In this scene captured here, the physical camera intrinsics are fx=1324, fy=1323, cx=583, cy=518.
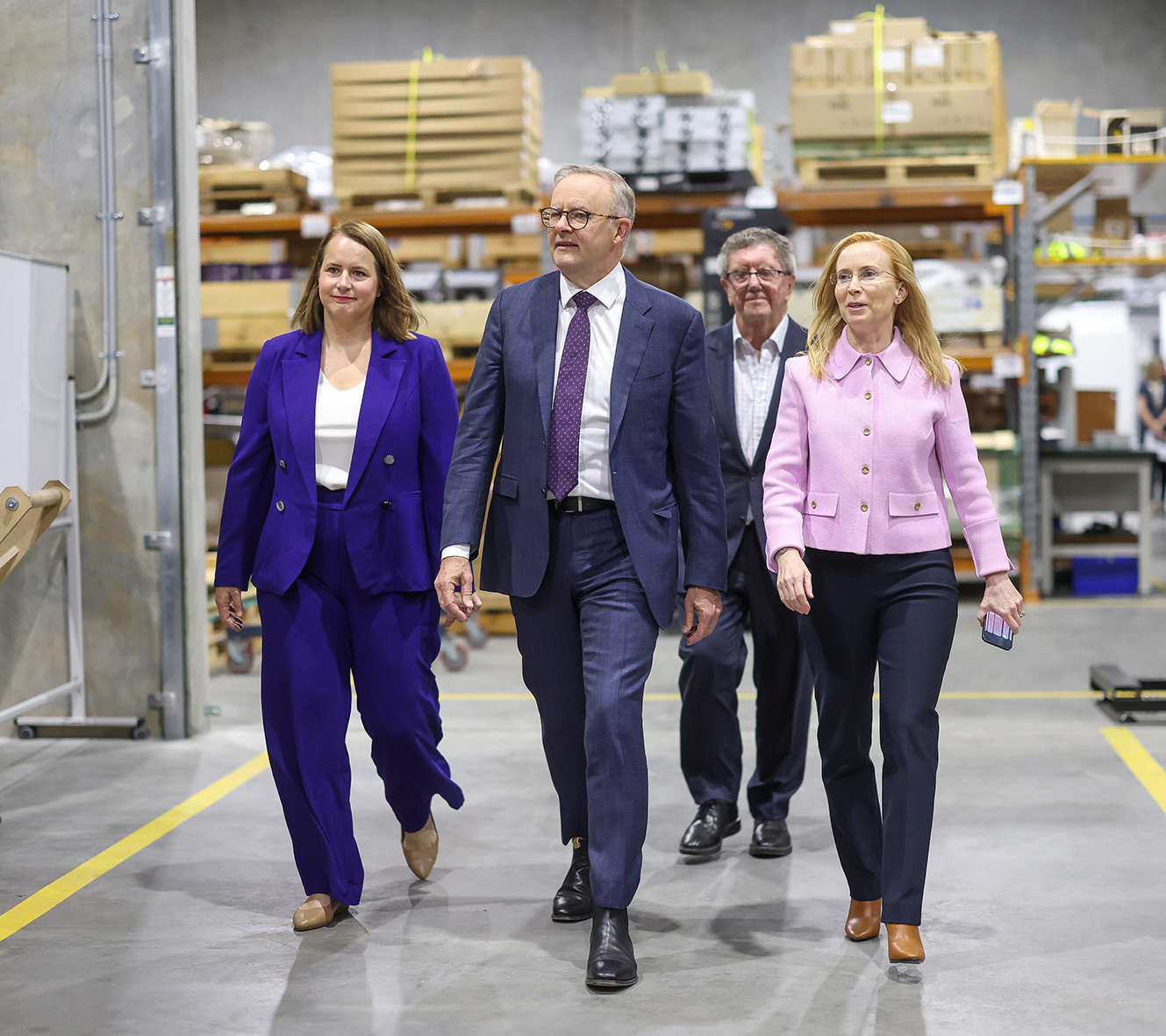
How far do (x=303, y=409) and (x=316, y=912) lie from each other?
1322 mm

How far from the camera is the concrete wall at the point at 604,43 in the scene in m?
16.1

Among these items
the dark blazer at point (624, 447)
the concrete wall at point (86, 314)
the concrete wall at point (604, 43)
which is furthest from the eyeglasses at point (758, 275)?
the concrete wall at point (604, 43)

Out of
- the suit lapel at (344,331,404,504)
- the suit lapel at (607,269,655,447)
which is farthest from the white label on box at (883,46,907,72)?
the suit lapel at (607,269,655,447)

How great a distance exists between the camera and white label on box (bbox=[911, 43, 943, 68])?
29.7 ft

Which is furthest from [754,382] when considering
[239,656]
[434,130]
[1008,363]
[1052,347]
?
[1052,347]

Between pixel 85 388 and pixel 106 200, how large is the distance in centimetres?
80

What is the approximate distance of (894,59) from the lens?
908 cm

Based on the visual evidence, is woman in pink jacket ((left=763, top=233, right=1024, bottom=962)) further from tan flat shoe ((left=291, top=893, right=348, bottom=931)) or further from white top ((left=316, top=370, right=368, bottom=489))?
tan flat shoe ((left=291, top=893, right=348, bottom=931))

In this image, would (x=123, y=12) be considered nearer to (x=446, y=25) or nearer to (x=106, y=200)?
(x=106, y=200)

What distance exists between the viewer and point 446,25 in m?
16.3

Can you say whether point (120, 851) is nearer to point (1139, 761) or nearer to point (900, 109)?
point (1139, 761)

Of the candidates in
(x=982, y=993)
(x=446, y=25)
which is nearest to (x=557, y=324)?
(x=982, y=993)

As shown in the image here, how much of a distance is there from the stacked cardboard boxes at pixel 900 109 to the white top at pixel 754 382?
552 cm

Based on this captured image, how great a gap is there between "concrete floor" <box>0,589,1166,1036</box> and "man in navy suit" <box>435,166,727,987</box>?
12.2 inches
